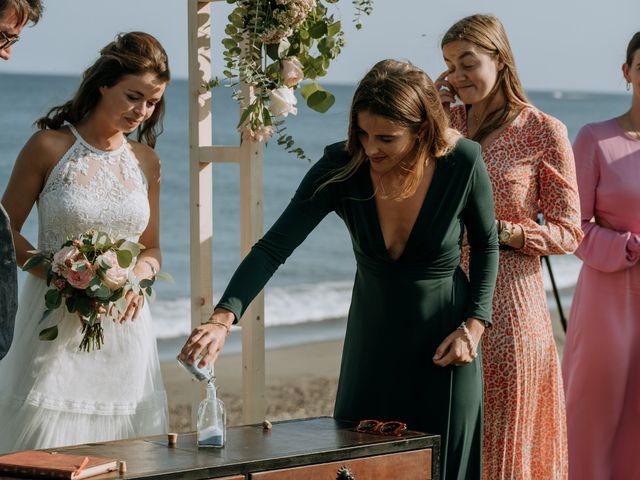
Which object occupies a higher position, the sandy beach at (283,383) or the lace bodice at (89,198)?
the lace bodice at (89,198)

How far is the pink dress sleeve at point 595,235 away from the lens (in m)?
4.70

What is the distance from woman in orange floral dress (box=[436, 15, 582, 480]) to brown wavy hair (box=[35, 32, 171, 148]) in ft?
3.46

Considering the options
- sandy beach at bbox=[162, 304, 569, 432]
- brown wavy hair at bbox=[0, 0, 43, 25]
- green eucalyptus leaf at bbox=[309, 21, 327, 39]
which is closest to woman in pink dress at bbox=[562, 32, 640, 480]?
green eucalyptus leaf at bbox=[309, 21, 327, 39]

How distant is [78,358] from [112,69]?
1.04 meters

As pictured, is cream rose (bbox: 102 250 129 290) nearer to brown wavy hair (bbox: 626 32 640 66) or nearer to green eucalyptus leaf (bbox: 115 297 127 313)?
green eucalyptus leaf (bbox: 115 297 127 313)

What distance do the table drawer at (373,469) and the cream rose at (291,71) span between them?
166cm

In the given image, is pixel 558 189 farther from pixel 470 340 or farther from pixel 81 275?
pixel 81 275

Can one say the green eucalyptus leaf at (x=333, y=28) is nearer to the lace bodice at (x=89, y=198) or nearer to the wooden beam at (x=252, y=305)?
the wooden beam at (x=252, y=305)

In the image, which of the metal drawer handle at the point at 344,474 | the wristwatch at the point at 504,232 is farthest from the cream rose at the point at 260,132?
the metal drawer handle at the point at 344,474

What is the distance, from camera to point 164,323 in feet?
42.5

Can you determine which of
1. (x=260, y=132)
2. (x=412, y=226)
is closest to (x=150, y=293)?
(x=260, y=132)

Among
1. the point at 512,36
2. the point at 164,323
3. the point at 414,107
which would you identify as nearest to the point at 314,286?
the point at 164,323

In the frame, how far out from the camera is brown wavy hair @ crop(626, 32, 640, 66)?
4.75m

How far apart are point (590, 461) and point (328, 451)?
2.12m
